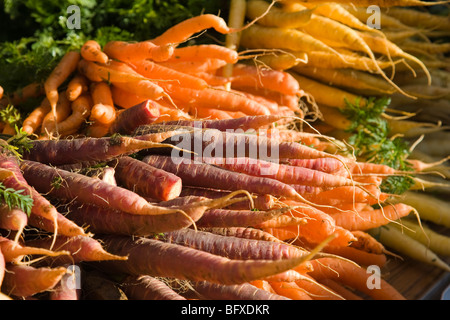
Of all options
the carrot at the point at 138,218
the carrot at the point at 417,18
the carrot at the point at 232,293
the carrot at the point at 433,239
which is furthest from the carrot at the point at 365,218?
the carrot at the point at 417,18

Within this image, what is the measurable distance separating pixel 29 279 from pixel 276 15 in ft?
5.79

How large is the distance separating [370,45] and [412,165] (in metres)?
0.71

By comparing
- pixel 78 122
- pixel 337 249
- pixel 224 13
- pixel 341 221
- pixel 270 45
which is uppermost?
pixel 224 13

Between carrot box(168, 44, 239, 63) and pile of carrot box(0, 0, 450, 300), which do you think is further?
carrot box(168, 44, 239, 63)

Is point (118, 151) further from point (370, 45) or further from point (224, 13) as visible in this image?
point (370, 45)

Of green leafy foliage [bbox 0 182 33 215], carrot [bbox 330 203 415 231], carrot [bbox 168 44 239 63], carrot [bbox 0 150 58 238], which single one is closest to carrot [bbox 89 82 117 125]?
carrot [bbox 168 44 239 63]

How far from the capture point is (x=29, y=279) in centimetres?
103

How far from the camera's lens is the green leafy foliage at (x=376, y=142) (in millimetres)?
2152

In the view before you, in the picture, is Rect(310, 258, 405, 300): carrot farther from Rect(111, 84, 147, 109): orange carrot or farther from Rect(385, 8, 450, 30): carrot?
Rect(385, 8, 450, 30): carrot

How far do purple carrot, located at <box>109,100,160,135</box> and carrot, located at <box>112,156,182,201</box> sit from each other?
0.15m

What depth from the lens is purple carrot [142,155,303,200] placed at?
4.49ft

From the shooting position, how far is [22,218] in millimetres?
1073

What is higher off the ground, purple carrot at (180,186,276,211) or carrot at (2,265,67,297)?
purple carrot at (180,186,276,211)
